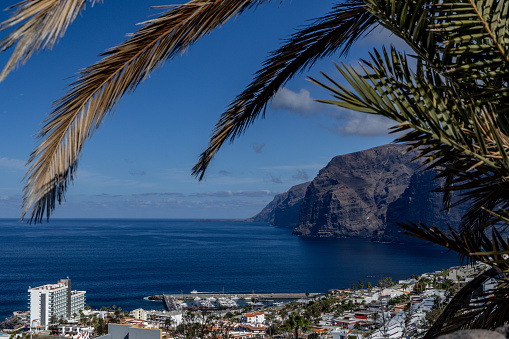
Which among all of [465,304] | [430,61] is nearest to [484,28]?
[430,61]

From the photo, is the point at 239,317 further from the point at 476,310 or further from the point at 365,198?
the point at 365,198

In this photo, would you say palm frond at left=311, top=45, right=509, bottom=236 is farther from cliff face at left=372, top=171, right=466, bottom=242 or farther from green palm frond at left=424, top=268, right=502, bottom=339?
cliff face at left=372, top=171, right=466, bottom=242

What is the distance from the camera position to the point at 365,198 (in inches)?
4382

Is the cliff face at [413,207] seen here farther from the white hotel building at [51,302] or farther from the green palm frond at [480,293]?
the green palm frond at [480,293]

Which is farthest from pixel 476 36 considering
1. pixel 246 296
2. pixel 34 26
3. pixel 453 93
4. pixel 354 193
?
pixel 354 193

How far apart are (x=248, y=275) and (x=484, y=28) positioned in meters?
51.1

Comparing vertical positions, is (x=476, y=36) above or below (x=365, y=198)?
above

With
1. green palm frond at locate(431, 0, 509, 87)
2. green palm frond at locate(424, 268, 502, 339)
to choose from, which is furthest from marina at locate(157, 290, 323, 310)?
green palm frond at locate(431, 0, 509, 87)

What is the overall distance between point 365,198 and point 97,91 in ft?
373

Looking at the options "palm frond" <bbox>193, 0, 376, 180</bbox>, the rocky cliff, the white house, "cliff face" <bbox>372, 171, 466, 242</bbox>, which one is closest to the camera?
"palm frond" <bbox>193, 0, 376, 180</bbox>

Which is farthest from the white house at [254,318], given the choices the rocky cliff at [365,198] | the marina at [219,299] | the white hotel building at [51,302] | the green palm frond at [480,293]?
the rocky cliff at [365,198]

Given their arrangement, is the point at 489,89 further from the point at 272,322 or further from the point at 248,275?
the point at 248,275

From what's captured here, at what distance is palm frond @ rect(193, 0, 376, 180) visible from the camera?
211cm

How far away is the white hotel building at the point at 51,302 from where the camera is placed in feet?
102
